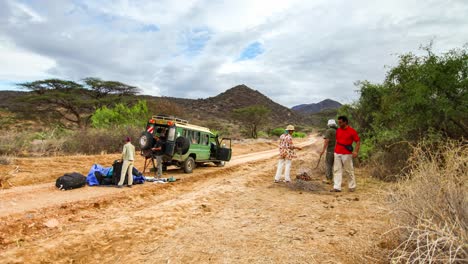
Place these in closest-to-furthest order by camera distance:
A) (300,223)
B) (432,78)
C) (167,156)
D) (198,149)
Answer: (300,223) → (432,78) → (167,156) → (198,149)

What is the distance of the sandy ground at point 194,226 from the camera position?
13.5 ft

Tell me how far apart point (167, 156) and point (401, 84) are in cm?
978

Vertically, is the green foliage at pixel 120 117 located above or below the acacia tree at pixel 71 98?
below

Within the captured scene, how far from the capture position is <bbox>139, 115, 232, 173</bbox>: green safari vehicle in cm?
1178

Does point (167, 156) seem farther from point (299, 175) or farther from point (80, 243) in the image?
point (80, 243)

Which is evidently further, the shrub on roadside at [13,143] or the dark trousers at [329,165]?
the shrub on roadside at [13,143]

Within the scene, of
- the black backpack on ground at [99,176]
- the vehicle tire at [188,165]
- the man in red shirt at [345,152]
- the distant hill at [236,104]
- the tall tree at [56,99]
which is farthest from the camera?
the distant hill at [236,104]

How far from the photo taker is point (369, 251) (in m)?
3.81

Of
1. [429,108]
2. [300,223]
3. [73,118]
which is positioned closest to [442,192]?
[300,223]

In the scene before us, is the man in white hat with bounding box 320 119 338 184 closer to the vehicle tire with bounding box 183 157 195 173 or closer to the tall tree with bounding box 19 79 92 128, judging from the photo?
the vehicle tire with bounding box 183 157 195 173

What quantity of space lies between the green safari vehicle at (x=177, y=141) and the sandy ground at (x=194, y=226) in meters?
3.23

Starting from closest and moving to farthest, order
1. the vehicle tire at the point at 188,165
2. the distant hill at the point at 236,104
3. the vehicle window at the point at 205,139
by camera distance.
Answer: the vehicle tire at the point at 188,165
the vehicle window at the point at 205,139
the distant hill at the point at 236,104

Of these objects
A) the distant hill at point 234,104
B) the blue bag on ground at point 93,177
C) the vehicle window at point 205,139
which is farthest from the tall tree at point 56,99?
the distant hill at point 234,104

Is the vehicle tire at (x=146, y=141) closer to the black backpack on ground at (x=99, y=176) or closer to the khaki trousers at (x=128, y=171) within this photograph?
the khaki trousers at (x=128, y=171)
